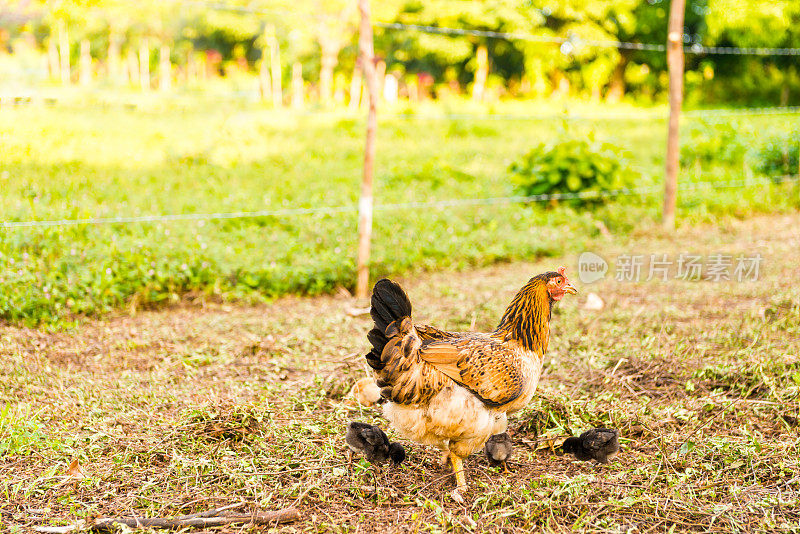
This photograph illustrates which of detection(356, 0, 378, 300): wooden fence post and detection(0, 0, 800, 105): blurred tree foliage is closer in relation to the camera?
detection(356, 0, 378, 300): wooden fence post

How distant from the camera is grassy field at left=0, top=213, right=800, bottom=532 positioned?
2824 millimetres

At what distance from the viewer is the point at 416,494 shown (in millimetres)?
2992

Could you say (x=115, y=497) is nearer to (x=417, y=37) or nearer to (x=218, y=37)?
(x=218, y=37)

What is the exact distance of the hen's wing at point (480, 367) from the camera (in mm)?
2857

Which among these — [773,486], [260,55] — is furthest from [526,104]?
[773,486]

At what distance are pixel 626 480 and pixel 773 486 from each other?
0.61 m

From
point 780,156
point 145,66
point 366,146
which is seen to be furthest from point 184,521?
point 145,66

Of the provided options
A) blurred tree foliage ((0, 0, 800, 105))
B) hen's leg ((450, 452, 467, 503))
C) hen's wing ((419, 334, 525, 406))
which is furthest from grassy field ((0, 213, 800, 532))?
blurred tree foliage ((0, 0, 800, 105))

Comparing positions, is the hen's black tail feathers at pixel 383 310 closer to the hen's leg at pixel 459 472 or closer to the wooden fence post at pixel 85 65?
the hen's leg at pixel 459 472

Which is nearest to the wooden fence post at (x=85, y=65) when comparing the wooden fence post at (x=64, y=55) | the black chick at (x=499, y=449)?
the wooden fence post at (x=64, y=55)

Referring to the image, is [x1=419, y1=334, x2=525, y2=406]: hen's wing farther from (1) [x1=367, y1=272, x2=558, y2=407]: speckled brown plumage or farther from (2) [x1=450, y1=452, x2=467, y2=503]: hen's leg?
(2) [x1=450, y1=452, x2=467, y2=503]: hen's leg

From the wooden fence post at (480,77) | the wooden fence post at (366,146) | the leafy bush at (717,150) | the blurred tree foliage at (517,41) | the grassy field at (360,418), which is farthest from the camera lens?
the wooden fence post at (480,77)

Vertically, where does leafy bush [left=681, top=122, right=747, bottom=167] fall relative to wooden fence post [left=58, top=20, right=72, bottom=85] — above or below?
below

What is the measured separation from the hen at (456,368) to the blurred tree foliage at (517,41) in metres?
8.63
